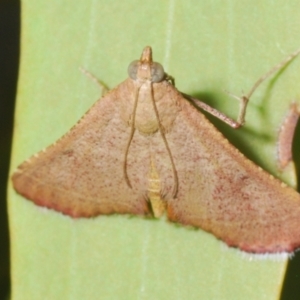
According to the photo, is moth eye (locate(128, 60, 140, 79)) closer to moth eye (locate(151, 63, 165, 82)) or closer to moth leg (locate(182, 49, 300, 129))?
moth eye (locate(151, 63, 165, 82))

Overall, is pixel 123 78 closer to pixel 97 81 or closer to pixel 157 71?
pixel 97 81

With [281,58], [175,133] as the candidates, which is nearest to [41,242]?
[175,133]

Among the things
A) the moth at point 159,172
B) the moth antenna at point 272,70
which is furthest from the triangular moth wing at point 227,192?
the moth antenna at point 272,70

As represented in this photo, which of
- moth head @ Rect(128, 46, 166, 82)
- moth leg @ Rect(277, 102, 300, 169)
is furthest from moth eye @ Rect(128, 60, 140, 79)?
moth leg @ Rect(277, 102, 300, 169)

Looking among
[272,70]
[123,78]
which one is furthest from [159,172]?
[272,70]

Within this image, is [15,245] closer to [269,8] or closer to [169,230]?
[169,230]

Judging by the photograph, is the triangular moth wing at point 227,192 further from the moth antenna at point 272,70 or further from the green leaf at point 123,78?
the moth antenna at point 272,70
